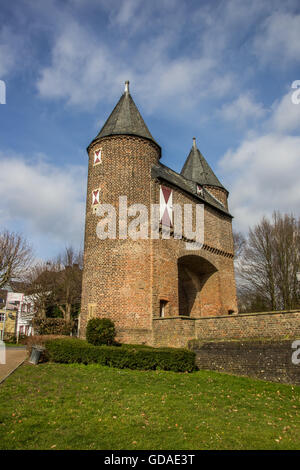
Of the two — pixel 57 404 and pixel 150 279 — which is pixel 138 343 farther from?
pixel 57 404

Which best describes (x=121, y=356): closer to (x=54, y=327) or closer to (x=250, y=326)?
(x=250, y=326)

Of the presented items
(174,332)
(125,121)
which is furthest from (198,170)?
(174,332)

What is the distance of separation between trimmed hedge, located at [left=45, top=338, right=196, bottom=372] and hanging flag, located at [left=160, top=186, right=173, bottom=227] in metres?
7.87

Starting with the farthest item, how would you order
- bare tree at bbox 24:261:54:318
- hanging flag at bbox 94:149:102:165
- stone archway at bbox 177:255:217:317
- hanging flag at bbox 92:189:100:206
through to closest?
bare tree at bbox 24:261:54:318
stone archway at bbox 177:255:217:317
hanging flag at bbox 94:149:102:165
hanging flag at bbox 92:189:100:206

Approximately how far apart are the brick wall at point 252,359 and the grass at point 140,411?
21.3 inches

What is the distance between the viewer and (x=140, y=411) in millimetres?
7332

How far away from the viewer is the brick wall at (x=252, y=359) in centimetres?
1126

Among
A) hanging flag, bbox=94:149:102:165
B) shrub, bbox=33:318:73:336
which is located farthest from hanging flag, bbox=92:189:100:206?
shrub, bbox=33:318:73:336

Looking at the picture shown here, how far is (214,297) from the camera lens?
22766 mm

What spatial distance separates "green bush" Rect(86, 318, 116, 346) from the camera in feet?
48.8

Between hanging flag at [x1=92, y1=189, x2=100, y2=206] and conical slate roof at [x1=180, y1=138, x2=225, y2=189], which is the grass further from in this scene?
conical slate roof at [x1=180, y1=138, x2=225, y2=189]

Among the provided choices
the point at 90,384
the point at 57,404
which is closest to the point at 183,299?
the point at 90,384

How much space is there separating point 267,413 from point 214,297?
49.0 ft

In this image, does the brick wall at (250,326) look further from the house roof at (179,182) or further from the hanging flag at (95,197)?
the house roof at (179,182)
